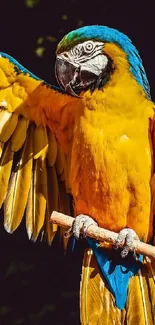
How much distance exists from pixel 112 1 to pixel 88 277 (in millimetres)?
1268

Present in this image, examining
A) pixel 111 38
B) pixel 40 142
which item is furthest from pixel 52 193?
pixel 111 38

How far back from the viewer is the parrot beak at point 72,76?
2764 mm

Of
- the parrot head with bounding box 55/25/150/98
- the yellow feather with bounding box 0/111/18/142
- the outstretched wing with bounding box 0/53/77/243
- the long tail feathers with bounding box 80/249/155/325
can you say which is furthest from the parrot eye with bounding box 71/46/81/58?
the long tail feathers with bounding box 80/249/155/325

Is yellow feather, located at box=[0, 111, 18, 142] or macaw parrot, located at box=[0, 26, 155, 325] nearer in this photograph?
macaw parrot, located at box=[0, 26, 155, 325]

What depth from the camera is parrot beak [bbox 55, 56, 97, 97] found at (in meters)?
2.76

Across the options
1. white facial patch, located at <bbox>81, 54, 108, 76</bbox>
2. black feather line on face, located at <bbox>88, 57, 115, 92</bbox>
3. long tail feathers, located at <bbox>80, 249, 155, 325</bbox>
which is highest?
white facial patch, located at <bbox>81, 54, 108, 76</bbox>

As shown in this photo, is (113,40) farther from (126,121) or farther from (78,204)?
(78,204)

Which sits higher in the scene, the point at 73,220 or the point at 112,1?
the point at 112,1

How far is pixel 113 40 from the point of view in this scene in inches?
108

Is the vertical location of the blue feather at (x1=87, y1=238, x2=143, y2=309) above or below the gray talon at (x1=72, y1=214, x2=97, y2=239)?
below

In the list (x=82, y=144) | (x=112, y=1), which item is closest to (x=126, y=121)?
(x=82, y=144)

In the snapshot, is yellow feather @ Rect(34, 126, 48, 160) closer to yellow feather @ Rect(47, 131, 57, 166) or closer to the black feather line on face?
yellow feather @ Rect(47, 131, 57, 166)

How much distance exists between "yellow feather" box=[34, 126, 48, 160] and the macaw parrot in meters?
0.11

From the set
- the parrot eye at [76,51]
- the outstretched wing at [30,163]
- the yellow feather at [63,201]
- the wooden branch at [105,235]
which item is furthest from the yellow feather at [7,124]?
the wooden branch at [105,235]
